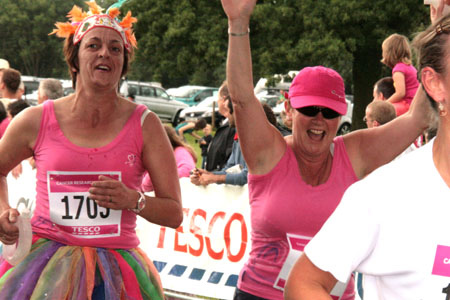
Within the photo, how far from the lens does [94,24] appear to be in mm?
Answer: 3438

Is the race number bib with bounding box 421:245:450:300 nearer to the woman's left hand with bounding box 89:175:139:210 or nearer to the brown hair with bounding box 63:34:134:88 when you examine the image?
the woman's left hand with bounding box 89:175:139:210

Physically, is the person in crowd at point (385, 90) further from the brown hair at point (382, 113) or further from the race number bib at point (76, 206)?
the race number bib at point (76, 206)

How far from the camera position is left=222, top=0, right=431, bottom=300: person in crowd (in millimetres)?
2811

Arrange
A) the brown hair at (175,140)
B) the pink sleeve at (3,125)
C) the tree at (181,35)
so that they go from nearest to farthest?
1. the brown hair at (175,140)
2. the pink sleeve at (3,125)
3. the tree at (181,35)

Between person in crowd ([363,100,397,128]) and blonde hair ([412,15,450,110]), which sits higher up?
person in crowd ([363,100,397,128])

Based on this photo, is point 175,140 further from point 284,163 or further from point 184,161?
point 284,163

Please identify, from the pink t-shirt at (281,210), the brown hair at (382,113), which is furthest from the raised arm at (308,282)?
the brown hair at (382,113)

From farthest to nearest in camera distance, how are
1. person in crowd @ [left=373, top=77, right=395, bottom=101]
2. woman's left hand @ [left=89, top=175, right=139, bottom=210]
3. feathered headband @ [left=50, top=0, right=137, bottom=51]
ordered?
person in crowd @ [left=373, top=77, right=395, bottom=101], feathered headband @ [left=50, top=0, right=137, bottom=51], woman's left hand @ [left=89, top=175, right=139, bottom=210]

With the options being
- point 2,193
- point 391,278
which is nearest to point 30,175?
point 2,193

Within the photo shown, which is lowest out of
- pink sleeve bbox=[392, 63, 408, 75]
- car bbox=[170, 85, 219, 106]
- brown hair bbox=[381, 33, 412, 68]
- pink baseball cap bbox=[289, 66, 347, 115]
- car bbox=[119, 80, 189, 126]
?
pink baseball cap bbox=[289, 66, 347, 115]

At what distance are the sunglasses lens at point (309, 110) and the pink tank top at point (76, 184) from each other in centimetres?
82

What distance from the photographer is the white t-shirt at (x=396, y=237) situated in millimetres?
1630

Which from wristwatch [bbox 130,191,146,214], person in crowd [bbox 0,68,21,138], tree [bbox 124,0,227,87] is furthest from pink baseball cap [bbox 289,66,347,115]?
tree [bbox 124,0,227,87]

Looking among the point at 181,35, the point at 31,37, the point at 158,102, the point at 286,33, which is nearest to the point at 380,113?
the point at 286,33
